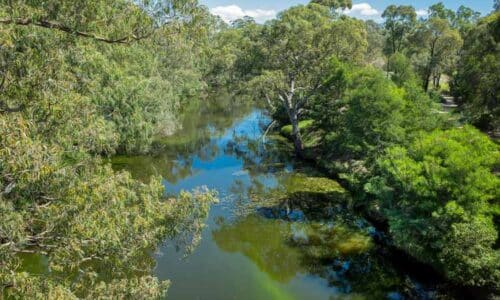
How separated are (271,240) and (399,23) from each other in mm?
58090

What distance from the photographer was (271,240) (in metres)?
20.5

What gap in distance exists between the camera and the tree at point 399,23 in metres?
64.5

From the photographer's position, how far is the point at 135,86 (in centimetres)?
2562

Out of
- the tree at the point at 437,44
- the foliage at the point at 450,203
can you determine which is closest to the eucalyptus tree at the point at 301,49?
the foliage at the point at 450,203

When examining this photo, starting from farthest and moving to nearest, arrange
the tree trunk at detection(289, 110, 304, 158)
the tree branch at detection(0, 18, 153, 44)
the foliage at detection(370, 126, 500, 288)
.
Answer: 1. the tree trunk at detection(289, 110, 304, 158)
2. the foliage at detection(370, 126, 500, 288)
3. the tree branch at detection(0, 18, 153, 44)

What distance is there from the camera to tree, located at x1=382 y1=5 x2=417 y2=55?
212 ft

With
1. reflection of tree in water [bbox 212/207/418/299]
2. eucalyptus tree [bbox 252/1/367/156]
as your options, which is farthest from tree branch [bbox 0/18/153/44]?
eucalyptus tree [bbox 252/1/367/156]

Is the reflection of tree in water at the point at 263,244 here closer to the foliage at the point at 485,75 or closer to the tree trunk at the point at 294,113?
the tree trunk at the point at 294,113

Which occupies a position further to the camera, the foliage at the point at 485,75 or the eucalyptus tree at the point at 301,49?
the eucalyptus tree at the point at 301,49

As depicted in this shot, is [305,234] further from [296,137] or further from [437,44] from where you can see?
[437,44]

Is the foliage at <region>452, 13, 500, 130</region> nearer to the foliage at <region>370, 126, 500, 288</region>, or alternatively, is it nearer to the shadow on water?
the foliage at <region>370, 126, 500, 288</region>

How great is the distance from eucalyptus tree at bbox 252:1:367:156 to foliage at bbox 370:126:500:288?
16.6 meters

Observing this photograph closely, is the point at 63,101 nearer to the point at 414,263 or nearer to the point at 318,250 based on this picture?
the point at 318,250

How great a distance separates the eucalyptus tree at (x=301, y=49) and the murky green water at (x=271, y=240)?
618 cm
